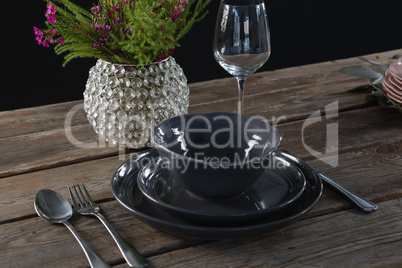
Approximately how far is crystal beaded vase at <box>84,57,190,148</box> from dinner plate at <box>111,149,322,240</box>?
110mm

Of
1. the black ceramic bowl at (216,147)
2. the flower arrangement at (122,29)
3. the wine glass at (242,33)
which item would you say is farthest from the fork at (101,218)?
the wine glass at (242,33)

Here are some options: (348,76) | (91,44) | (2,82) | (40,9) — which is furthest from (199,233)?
(2,82)

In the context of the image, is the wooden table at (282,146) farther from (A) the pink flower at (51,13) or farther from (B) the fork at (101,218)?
(A) the pink flower at (51,13)

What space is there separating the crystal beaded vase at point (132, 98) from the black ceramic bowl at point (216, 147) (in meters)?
0.16

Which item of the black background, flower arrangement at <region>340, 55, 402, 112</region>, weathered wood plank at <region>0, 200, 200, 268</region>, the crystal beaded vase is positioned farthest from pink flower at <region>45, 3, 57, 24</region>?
the black background

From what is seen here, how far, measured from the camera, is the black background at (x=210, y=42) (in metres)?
2.15

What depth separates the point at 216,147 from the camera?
821 mm

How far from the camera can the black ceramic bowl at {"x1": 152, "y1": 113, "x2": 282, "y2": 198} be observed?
690mm

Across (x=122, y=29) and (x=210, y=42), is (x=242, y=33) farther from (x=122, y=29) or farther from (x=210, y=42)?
(x=210, y=42)

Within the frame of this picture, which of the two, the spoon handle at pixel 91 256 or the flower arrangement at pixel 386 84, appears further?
the flower arrangement at pixel 386 84

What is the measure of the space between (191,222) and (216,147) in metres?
0.16

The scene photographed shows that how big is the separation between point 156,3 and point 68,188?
1.18 feet

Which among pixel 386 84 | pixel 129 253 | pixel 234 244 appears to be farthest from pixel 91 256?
pixel 386 84

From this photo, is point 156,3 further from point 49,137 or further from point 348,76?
point 348,76
